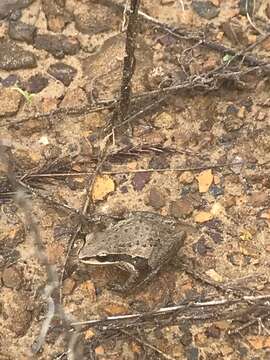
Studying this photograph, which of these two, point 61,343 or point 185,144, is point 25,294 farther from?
point 185,144

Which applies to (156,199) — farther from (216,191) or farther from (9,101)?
(9,101)

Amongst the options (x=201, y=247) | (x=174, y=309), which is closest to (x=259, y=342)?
(x=174, y=309)

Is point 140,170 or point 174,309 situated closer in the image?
point 174,309

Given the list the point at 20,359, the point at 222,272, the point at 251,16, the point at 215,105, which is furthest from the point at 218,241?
the point at 251,16

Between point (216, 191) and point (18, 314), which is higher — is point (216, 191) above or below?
above

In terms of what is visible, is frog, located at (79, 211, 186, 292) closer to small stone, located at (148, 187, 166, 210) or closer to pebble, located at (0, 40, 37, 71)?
small stone, located at (148, 187, 166, 210)

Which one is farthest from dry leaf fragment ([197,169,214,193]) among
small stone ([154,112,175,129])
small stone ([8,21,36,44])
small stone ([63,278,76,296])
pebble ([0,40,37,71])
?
small stone ([8,21,36,44])

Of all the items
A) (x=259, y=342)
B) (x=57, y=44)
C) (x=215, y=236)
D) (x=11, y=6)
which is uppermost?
(x=11, y=6)
